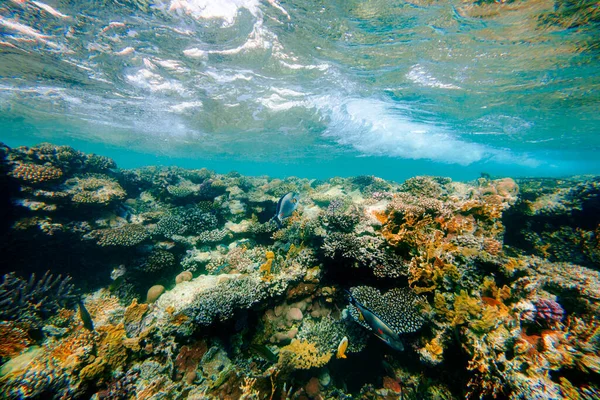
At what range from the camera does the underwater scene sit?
3396mm

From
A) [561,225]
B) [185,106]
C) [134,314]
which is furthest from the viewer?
[185,106]

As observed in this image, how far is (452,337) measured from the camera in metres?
3.46

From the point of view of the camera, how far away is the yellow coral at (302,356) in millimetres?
4391

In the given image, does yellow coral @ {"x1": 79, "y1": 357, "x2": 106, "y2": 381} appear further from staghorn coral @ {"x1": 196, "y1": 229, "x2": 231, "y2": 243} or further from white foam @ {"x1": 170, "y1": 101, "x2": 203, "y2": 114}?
white foam @ {"x1": 170, "y1": 101, "x2": 203, "y2": 114}

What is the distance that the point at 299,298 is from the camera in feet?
17.7

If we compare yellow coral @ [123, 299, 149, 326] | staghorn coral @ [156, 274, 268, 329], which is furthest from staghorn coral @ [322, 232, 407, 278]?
yellow coral @ [123, 299, 149, 326]

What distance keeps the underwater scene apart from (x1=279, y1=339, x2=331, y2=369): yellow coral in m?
0.04

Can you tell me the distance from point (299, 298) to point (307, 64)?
14.3 meters

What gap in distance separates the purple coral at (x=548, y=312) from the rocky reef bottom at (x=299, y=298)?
20 mm

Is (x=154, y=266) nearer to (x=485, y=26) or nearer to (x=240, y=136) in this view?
(x=485, y=26)

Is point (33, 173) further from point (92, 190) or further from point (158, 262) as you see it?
point (158, 262)

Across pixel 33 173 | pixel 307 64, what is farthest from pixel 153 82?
pixel 33 173

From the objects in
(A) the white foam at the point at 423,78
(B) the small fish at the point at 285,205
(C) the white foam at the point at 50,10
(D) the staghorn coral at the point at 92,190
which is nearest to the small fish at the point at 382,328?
(B) the small fish at the point at 285,205

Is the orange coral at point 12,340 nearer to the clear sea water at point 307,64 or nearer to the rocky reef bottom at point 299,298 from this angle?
the rocky reef bottom at point 299,298
